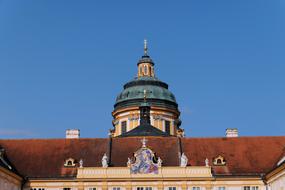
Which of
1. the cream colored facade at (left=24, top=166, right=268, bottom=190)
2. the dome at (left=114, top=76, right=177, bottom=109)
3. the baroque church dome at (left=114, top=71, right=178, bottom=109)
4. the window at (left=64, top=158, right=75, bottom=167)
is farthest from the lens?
the baroque church dome at (left=114, top=71, right=178, bottom=109)

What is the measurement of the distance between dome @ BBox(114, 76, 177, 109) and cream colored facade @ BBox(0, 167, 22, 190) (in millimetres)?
27311

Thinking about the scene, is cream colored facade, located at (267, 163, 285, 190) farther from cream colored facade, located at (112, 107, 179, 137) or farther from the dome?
the dome

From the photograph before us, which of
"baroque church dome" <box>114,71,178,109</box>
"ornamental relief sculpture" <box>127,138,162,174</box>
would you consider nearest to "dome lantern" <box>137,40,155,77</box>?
"baroque church dome" <box>114,71,178,109</box>

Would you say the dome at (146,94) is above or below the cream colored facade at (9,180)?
above

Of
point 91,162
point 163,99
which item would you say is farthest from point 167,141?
point 163,99

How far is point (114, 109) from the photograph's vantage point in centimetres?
8200

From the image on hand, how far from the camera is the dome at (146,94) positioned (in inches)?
3135

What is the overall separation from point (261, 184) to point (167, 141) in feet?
37.3

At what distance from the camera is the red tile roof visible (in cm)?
5681

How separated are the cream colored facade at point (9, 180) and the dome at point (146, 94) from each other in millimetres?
27311

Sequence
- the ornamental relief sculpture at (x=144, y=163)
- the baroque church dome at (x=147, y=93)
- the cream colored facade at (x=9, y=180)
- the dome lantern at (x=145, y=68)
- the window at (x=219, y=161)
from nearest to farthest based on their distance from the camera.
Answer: the cream colored facade at (x=9, y=180), the ornamental relief sculpture at (x=144, y=163), the window at (x=219, y=161), the baroque church dome at (x=147, y=93), the dome lantern at (x=145, y=68)

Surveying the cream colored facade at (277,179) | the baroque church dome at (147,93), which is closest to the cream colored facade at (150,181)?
the cream colored facade at (277,179)

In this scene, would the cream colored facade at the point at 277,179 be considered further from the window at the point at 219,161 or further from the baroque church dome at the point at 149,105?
the baroque church dome at the point at 149,105

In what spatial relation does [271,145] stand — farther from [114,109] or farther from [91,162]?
[114,109]
